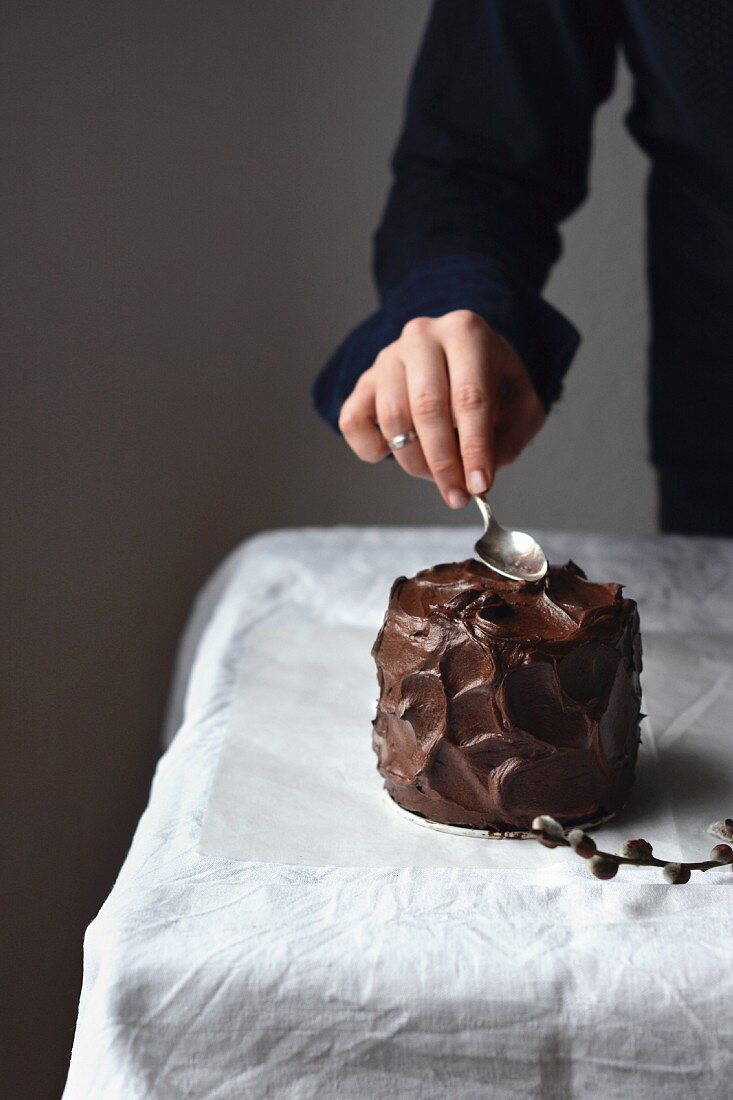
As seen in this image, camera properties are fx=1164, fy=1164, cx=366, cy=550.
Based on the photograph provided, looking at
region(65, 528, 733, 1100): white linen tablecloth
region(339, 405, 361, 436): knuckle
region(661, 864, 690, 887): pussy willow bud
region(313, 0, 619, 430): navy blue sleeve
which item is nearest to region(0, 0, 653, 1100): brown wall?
region(313, 0, 619, 430): navy blue sleeve

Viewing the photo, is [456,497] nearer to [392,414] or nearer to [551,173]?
[392,414]

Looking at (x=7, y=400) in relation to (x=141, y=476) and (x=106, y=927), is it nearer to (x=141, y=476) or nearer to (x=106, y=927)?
(x=141, y=476)

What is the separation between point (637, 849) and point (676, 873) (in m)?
0.03

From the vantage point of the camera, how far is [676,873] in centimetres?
61

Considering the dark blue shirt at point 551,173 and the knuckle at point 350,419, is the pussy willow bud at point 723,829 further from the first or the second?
the dark blue shirt at point 551,173

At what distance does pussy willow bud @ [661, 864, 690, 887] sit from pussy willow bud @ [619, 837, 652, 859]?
0.06 ft

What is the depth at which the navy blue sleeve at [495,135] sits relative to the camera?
47.9 inches

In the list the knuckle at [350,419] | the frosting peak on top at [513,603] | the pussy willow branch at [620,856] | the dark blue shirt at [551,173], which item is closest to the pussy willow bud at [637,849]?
the pussy willow branch at [620,856]

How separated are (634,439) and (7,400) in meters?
1.23

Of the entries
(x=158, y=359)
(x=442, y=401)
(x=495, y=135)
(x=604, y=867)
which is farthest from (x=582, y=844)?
(x=158, y=359)

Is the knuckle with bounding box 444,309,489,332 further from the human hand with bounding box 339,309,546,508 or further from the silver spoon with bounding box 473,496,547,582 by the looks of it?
the silver spoon with bounding box 473,496,547,582

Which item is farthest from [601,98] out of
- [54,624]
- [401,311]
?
[54,624]

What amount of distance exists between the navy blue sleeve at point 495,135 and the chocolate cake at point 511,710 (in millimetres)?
482

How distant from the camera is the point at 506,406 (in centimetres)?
101
